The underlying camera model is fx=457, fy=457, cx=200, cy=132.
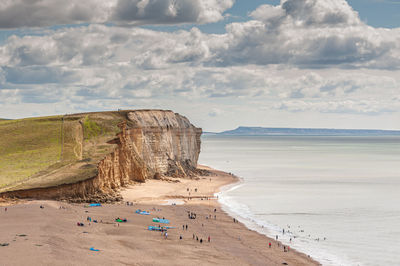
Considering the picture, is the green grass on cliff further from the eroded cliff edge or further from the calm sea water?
the calm sea water

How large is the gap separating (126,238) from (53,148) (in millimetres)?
35882

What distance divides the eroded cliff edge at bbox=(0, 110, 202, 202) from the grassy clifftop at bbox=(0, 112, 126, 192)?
1116 millimetres

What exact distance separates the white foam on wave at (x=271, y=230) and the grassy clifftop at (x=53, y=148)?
60.8 ft

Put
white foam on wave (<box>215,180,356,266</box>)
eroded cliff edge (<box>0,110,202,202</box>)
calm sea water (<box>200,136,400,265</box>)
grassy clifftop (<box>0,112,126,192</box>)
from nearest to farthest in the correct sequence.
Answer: white foam on wave (<box>215,180,356,266</box>)
calm sea water (<box>200,136,400,265</box>)
eroded cliff edge (<box>0,110,202,202</box>)
grassy clifftop (<box>0,112,126,192</box>)

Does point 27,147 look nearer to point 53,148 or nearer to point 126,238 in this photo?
point 53,148

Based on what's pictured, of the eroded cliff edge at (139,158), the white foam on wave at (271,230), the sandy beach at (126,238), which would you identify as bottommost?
the white foam on wave at (271,230)

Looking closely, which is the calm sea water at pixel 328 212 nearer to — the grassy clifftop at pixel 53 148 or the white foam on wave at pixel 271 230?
the white foam on wave at pixel 271 230

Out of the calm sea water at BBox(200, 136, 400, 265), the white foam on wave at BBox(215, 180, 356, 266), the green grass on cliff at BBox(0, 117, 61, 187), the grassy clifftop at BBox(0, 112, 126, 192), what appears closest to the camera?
the white foam on wave at BBox(215, 180, 356, 266)

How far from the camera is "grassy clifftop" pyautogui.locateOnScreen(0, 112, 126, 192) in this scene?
58.3m

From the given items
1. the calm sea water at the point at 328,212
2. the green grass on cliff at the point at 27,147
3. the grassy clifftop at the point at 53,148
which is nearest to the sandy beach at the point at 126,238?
the calm sea water at the point at 328,212

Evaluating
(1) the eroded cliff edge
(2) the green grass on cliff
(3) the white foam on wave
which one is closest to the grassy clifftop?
(2) the green grass on cliff

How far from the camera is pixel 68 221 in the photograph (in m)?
43.9

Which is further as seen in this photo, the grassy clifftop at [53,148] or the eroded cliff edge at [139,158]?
the grassy clifftop at [53,148]

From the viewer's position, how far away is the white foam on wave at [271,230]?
37250 millimetres
